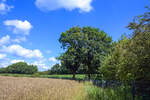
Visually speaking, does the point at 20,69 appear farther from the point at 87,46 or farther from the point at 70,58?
the point at 87,46

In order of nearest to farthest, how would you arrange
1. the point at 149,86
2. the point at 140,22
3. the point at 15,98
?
the point at 15,98 < the point at 140,22 < the point at 149,86

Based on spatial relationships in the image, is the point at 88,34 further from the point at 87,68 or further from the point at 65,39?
the point at 87,68

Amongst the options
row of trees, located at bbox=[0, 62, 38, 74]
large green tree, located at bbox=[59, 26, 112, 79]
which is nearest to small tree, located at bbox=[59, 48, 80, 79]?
large green tree, located at bbox=[59, 26, 112, 79]

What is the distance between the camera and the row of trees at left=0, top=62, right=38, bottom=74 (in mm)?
58312

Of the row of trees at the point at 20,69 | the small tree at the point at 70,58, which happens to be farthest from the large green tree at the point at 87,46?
the row of trees at the point at 20,69

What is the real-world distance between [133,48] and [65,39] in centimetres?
1758

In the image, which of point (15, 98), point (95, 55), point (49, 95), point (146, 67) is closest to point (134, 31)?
point (146, 67)

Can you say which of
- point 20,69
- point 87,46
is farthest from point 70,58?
point 20,69

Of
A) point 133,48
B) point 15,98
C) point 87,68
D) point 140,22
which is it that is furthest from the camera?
point 87,68

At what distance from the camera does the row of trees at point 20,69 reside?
58312mm

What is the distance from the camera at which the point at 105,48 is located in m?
20.5

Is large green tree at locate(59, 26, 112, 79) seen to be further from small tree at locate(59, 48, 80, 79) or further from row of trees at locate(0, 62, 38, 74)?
row of trees at locate(0, 62, 38, 74)

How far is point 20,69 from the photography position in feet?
200

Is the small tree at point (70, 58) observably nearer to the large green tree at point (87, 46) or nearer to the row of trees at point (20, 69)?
the large green tree at point (87, 46)
